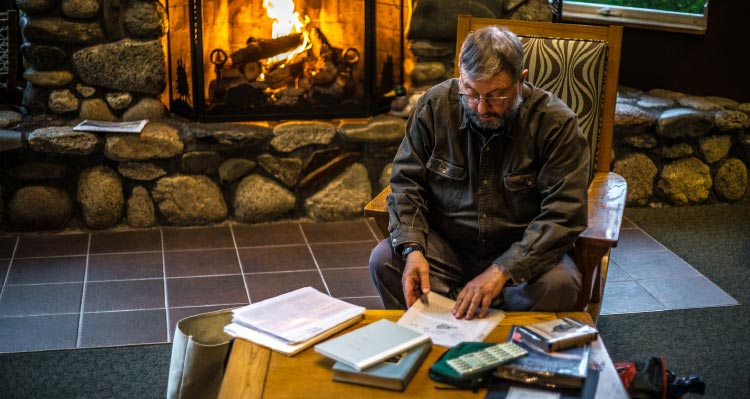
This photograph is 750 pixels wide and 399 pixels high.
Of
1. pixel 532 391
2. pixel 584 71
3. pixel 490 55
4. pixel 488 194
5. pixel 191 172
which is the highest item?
pixel 490 55

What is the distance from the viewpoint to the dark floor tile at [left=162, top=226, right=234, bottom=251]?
363 cm

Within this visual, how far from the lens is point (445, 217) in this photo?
2465 mm

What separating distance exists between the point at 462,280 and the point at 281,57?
1734 millimetres

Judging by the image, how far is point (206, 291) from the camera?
126 inches

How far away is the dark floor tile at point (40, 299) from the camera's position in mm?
3021

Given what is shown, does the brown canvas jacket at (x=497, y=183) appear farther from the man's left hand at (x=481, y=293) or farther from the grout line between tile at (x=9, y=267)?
the grout line between tile at (x=9, y=267)

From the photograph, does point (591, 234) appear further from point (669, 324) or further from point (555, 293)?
point (669, 324)

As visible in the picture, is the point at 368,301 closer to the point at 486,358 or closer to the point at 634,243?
the point at 634,243

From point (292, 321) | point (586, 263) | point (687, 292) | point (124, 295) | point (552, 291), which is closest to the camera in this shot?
point (292, 321)

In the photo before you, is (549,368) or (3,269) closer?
(549,368)

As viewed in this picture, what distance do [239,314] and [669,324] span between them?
5.36 feet

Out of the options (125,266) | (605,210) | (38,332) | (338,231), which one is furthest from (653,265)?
(38,332)

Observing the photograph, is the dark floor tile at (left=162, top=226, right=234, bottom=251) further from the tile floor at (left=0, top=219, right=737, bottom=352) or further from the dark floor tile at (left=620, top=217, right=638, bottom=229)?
the dark floor tile at (left=620, top=217, right=638, bottom=229)

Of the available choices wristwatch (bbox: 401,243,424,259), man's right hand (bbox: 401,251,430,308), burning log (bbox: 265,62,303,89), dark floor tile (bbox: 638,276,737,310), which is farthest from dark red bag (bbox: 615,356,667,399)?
burning log (bbox: 265,62,303,89)
